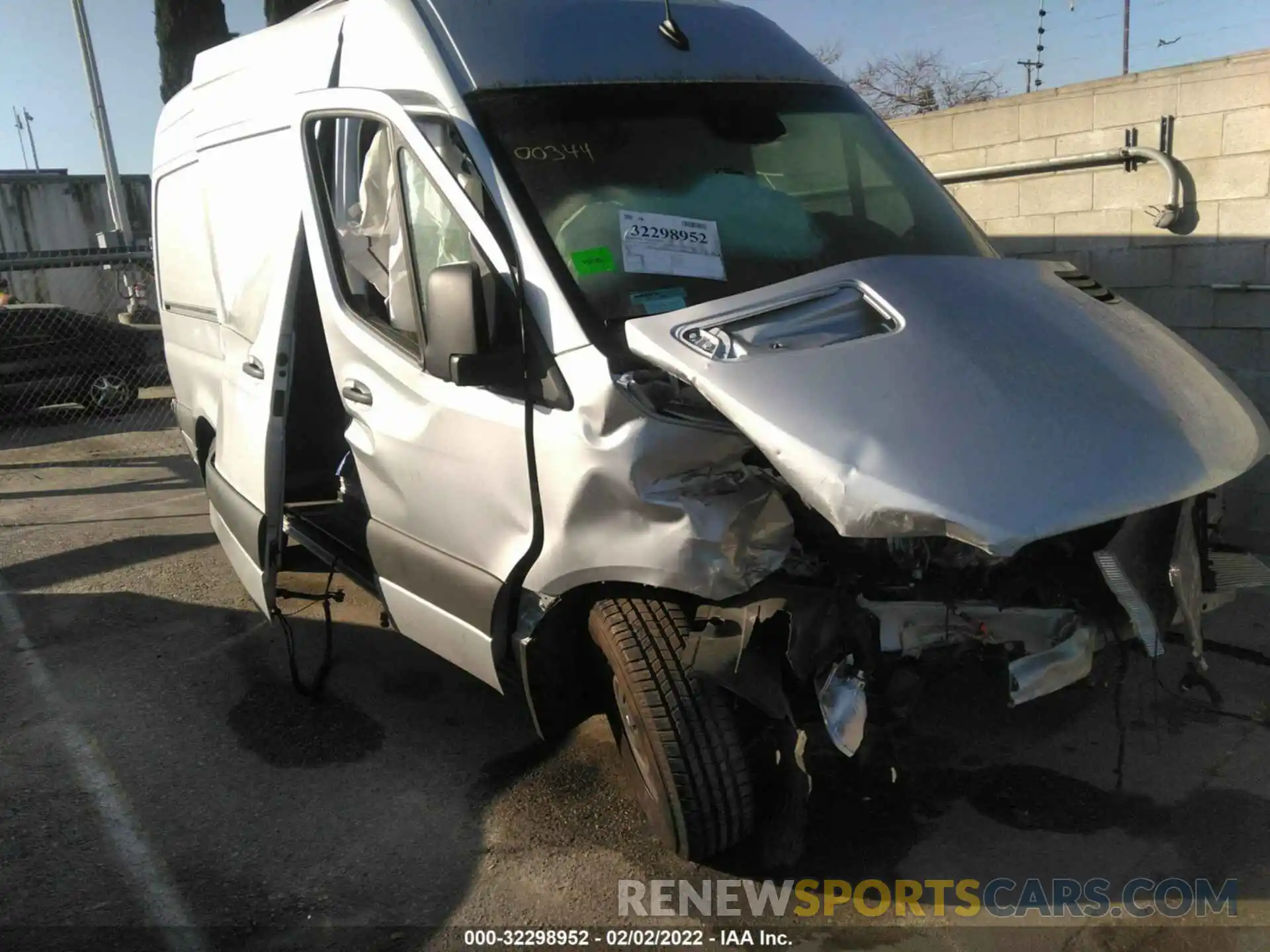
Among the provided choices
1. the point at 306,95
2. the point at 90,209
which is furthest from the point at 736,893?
the point at 90,209

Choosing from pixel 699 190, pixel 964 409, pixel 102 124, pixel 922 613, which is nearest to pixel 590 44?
pixel 699 190

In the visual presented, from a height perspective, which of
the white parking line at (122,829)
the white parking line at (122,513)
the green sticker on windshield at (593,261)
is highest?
the green sticker on windshield at (593,261)

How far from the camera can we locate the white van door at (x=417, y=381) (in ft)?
10.1

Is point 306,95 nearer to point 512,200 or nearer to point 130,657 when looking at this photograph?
point 512,200

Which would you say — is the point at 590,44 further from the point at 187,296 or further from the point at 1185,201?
the point at 1185,201

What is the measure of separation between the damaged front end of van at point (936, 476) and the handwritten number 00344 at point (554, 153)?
0.76 meters

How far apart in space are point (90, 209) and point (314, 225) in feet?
88.8

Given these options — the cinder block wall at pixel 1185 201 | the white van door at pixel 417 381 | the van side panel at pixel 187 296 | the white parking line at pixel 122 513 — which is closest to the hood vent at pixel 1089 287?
the white van door at pixel 417 381

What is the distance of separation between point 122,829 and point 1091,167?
19.0ft

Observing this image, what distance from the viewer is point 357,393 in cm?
373

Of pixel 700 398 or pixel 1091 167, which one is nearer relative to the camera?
pixel 700 398

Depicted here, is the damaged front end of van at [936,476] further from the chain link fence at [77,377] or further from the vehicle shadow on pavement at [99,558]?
the chain link fence at [77,377]

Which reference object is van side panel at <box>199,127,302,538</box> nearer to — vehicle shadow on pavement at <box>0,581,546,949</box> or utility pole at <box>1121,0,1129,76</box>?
vehicle shadow on pavement at <box>0,581,546,949</box>

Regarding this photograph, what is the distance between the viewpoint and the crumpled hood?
2350mm
